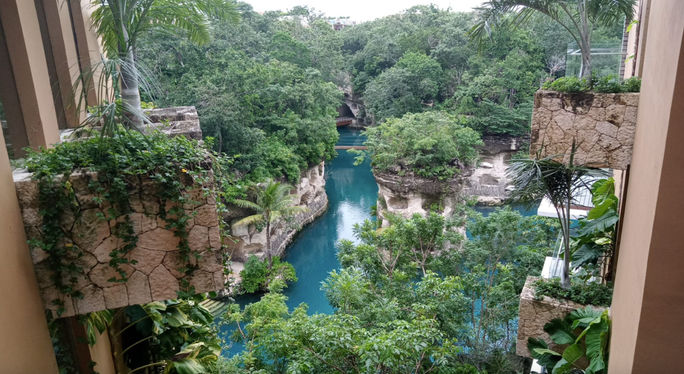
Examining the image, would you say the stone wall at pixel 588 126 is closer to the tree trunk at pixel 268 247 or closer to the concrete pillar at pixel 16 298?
the concrete pillar at pixel 16 298

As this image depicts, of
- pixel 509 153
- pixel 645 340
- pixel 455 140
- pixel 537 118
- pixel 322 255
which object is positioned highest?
pixel 537 118

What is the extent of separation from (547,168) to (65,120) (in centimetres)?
625

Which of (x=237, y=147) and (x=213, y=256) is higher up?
(x=213, y=256)

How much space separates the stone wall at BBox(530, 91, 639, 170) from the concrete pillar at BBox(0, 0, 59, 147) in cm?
588

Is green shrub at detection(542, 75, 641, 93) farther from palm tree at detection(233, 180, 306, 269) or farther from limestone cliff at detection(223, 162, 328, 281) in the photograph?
palm tree at detection(233, 180, 306, 269)

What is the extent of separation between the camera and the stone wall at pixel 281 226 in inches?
645

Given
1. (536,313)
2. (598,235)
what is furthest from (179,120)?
(598,235)

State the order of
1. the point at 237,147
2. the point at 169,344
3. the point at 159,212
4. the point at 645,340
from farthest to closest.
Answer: the point at 237,147, the point at 169,344, the point at 159,212, the point at 645,340

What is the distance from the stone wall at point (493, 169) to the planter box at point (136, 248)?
20.2 meters

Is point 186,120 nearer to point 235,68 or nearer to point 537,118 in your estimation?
point 537,118

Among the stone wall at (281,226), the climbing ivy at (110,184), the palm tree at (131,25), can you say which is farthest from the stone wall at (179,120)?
the stone wall at (281,226)

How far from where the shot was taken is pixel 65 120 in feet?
20.4

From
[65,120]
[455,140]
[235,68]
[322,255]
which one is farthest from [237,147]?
[65,120]

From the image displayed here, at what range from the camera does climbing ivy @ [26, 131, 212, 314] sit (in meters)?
3.87
